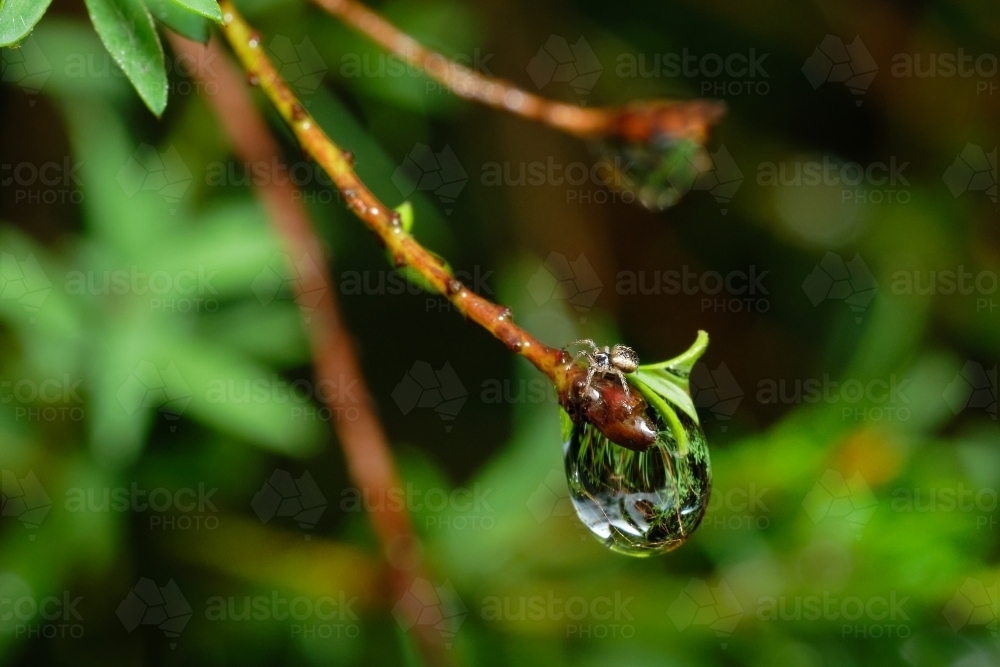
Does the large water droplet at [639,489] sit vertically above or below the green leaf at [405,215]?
below

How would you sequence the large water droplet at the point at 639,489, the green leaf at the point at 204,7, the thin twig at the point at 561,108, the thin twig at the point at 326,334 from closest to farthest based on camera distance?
the green leaf at the point at 204,7
the large water droplet at the point at 639,489
the thin twig at the point at 561,108
the thin twig at the point at 326,334

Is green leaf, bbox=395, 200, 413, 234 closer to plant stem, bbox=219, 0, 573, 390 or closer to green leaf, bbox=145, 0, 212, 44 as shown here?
plant stem, bbox=219, 0, 573, 390

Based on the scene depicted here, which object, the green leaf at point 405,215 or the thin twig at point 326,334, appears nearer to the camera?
the green leaf at point 405,215

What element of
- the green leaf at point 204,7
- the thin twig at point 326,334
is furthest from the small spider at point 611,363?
the thin twig at point 326,334

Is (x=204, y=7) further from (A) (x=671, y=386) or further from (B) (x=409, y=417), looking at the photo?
(B) (x=409, y=417)

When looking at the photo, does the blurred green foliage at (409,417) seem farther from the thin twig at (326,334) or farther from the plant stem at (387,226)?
the plant stem at (387,226)
